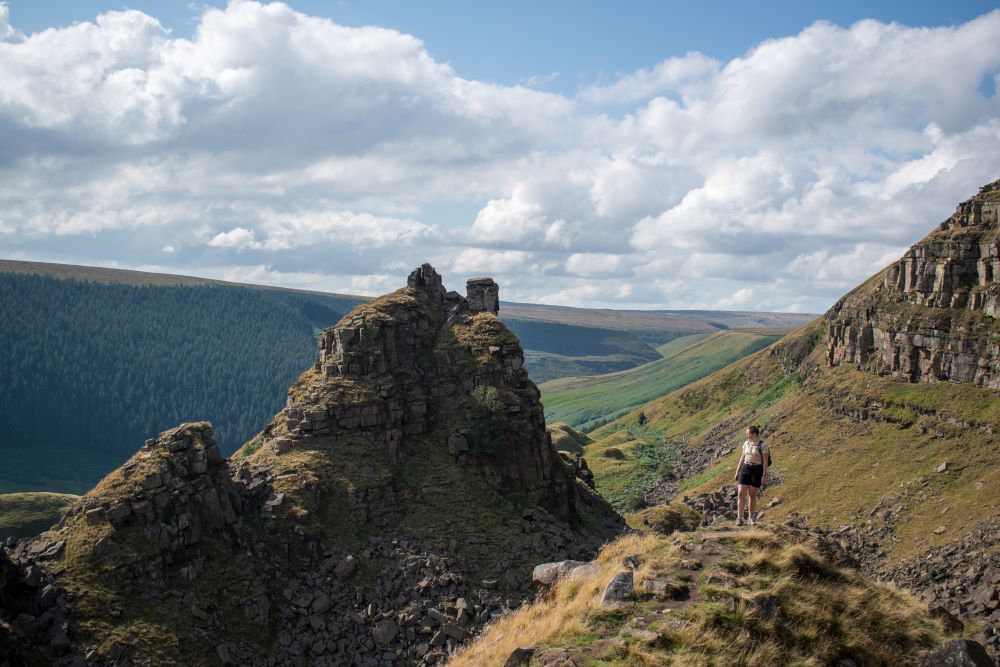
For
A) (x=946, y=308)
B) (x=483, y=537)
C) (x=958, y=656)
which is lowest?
(x=483, y=537)

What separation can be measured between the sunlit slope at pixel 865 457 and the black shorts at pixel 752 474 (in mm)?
46390

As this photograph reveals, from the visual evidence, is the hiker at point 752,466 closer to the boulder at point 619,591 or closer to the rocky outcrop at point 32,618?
the boulder at point 619,591

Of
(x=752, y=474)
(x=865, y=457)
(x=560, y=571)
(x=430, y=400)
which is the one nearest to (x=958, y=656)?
(x=752, y=474)

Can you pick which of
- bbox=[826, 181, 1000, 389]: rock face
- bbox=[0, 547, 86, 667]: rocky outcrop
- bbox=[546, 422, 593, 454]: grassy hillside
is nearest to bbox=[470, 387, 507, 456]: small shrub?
bbox=[0, 547, 86, 667]: rocky outcrop

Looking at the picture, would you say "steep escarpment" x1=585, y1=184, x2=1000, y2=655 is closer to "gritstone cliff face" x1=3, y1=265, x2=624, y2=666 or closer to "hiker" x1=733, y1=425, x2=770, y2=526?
"gritstone cliff face" x1=3, y1=265, x2=624, y2=666

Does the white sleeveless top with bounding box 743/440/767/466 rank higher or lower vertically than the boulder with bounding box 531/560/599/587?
higher

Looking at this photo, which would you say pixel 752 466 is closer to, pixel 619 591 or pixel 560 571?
pixel 619 591

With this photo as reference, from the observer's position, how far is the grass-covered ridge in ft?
72.4

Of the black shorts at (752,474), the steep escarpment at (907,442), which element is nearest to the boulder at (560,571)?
the black shorts at (752,474)

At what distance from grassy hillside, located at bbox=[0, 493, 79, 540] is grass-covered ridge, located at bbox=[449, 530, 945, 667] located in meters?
98.3

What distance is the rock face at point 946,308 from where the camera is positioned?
85.8m

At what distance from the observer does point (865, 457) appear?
89.2 m

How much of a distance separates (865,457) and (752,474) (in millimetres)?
68005

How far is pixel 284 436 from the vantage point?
5588 centimetres
